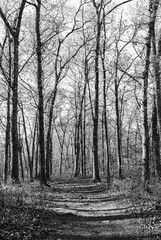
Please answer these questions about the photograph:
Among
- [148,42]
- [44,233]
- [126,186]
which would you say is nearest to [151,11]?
[148,42]

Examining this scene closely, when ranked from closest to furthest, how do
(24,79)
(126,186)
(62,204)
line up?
(62,204)
(126,186)
(24,79)

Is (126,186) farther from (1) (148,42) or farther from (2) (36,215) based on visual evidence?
(1) (148,42)

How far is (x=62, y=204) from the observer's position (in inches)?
377

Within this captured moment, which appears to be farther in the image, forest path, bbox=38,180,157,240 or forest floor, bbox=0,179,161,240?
forest path, bbox=38,180,157,240

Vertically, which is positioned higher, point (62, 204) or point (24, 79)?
point (24, 79)

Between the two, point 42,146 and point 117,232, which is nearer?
point 117,232

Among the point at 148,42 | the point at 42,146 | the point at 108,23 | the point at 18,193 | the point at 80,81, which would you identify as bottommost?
the point at 18,193

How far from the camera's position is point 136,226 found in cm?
624

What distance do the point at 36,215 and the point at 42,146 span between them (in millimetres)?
7094

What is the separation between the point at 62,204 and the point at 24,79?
16233 millimetres

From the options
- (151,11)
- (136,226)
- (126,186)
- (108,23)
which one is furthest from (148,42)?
(108,23)

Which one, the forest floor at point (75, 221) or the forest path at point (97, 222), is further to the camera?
the forest path at point (97, 222)

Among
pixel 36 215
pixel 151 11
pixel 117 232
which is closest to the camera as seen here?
pixel 117 232

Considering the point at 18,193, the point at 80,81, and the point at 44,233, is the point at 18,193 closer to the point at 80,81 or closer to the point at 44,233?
the point at 44,233
